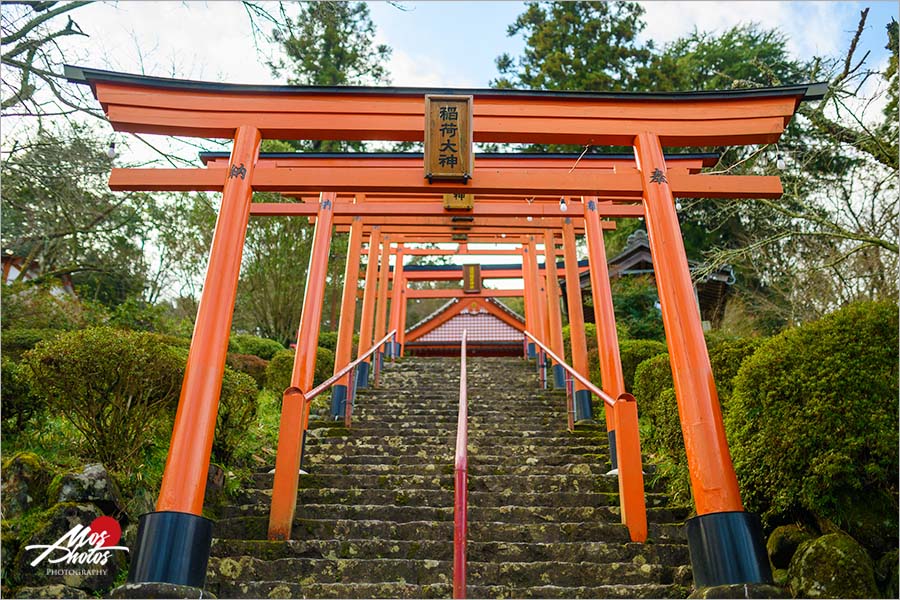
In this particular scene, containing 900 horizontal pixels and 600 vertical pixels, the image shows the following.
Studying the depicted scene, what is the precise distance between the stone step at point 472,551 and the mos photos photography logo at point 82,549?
74 cm

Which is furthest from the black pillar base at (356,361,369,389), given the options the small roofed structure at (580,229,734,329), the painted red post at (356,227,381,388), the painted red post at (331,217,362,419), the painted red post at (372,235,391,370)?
the small roofed structure at (580,229,734,329)

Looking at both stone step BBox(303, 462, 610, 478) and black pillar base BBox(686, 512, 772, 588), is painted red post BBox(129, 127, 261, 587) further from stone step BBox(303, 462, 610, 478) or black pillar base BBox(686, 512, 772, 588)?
black pillar base BBox(686, 512, 772, 588)

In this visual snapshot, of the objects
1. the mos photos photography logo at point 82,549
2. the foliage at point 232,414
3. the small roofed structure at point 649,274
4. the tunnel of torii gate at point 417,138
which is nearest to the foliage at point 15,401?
the foliage at point 232,414

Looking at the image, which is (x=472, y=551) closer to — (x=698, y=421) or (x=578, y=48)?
(x=698, y=421)

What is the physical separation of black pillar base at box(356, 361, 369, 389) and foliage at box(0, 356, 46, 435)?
14.9 ft

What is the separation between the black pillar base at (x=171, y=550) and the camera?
376 cm

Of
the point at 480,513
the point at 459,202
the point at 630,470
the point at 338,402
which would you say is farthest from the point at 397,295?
the point at 630,470

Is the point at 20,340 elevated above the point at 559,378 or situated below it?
above

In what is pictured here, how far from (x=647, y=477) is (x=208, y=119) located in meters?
5.35

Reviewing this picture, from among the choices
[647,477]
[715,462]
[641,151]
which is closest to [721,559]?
[715,462]

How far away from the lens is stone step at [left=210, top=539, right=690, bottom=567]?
464cm

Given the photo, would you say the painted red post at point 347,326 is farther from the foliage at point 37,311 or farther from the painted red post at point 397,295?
the foliage at point 37,311

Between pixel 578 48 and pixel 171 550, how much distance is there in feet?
68.0

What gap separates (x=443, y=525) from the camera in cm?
502
